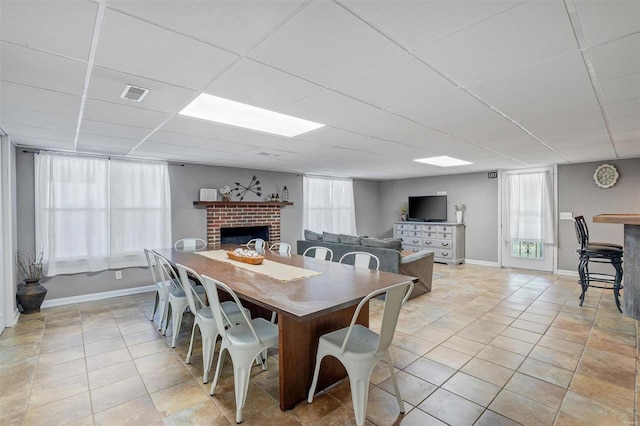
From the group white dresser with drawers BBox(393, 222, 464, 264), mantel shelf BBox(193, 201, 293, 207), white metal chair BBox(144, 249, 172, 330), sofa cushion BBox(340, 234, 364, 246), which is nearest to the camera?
white metal chair BBox(144, 249, 172, 330)

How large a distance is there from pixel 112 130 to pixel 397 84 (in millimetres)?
2836

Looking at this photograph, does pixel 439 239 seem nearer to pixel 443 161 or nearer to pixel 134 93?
pixel 443 161

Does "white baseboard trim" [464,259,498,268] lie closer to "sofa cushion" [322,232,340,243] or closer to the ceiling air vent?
"sofa cushion" [322,232,340,243]

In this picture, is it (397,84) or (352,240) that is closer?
(397,84)

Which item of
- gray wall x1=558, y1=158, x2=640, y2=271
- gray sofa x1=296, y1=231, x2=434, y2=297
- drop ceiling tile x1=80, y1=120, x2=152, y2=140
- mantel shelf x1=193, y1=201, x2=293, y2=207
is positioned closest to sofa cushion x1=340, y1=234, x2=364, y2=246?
gray sofa x1=296, y1=231, x2=434, y2=297

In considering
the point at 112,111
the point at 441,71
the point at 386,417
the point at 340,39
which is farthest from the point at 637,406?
the point at 112,111

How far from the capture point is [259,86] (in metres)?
2.06

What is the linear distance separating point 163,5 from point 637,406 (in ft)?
11.8

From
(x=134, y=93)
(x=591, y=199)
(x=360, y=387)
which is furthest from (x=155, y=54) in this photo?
(x=591, y=199)

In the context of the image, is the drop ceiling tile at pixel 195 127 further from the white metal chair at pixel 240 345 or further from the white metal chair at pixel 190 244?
the white metal chair at pixel 190 244

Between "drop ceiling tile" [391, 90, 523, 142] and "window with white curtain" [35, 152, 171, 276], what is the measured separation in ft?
13.8

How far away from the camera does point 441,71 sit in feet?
6.10

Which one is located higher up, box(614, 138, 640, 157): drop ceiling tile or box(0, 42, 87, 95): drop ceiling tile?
box(0, 42, 87, 95): drop ceiling tile

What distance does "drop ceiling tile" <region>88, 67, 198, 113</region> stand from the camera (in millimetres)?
1903
